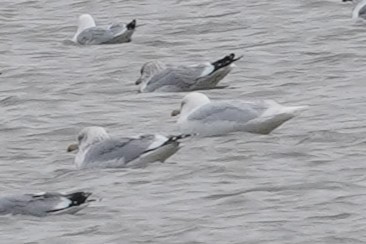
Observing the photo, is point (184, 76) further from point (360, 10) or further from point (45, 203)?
point (45, 203)

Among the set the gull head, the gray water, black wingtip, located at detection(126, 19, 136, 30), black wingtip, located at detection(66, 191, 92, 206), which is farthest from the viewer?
black wingtip, located at detection(126, 19, 136, 30)

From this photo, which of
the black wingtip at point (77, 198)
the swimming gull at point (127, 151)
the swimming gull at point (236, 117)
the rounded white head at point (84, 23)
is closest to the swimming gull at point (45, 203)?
the black wingtip at point (77, 198)

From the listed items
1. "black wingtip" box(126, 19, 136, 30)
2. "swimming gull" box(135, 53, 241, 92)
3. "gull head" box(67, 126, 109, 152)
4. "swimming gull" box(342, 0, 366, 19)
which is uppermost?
"gull head" box(67, 126, 109, 152)

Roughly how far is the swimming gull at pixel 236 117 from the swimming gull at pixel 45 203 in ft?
7.15

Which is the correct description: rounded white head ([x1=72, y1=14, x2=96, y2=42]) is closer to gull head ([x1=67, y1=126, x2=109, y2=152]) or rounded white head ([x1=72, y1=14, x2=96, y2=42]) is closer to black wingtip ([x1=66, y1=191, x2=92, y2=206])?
gull head ([x1=67, y1=126, x2=109, y2=152])

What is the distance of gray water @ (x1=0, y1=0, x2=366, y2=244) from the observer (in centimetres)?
1113

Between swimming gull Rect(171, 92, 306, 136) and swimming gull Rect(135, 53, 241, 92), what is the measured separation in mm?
1852

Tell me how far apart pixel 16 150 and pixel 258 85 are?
3023mm

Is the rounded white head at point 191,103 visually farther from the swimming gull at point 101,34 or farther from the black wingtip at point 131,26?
the swimming gull at point 101,34

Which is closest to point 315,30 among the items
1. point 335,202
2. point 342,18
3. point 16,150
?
point 342,18

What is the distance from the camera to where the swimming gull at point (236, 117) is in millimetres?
13352

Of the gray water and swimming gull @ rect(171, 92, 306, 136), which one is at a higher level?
swimming gull @ rect(171, 92, 306, 136)

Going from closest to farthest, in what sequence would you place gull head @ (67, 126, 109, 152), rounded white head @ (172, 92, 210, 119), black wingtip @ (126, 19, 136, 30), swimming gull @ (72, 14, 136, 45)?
gull head @ (67, 126, 109, 152) < rounded white head @ (172, 92, 210, 119) < black wingtip @ (126, 19, 136, 30) < swimming gull @ (72, 14, 136, 45)

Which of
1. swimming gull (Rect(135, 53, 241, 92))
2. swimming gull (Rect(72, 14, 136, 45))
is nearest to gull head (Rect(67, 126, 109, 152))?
swimming gull (Rect(135, 53, 241, 92))
